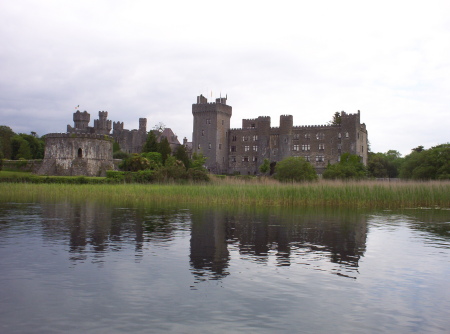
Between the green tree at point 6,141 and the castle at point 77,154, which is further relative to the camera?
the green tree at point 6,141

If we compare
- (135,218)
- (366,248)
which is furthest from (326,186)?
(366,248)

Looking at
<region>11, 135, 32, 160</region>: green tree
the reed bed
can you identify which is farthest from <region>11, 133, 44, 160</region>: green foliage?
the reed bed

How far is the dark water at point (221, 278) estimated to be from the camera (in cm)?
721

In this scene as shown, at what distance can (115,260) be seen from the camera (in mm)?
11125

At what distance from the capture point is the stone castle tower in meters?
87.3

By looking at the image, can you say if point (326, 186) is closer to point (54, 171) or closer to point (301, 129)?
point (54, 171)

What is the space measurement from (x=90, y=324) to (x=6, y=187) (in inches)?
1236

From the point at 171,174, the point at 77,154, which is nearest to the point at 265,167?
the point at 77,154

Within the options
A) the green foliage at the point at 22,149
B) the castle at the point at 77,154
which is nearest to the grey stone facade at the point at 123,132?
the green foliage at the point at 22,149

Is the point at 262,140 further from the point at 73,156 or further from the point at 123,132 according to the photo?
the point at 73,156

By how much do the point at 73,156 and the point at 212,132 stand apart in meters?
30.5

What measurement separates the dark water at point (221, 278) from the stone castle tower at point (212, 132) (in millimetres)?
69534

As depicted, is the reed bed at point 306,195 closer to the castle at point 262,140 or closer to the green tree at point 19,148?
the green tree at point 19,148

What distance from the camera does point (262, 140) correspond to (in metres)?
87.9
